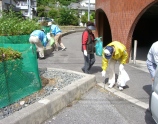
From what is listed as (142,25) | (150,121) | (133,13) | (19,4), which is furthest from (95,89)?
(19,4)

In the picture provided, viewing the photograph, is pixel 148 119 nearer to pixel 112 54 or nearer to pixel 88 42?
pixel 112 54

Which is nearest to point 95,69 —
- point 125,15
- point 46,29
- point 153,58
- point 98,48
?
point 98,48

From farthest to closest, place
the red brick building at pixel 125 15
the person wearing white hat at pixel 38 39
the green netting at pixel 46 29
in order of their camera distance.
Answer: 1. the green netting at pixel 46 29
2. the red brick building at pixel 125 15
3. the person wearing white hat at pixel 38 39

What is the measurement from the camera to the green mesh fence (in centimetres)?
376

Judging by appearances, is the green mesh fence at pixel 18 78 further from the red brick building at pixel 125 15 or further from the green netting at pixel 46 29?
the green netting at pixel 46 29

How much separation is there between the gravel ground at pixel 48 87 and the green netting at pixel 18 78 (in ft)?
0.33

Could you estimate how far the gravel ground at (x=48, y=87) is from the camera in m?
3.77

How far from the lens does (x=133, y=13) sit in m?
9.19

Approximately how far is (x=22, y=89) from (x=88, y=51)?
2.80 metres

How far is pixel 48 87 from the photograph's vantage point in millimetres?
5027

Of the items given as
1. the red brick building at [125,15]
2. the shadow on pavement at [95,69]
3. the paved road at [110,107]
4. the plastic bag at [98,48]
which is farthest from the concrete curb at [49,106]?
the red brick building at [125,15]

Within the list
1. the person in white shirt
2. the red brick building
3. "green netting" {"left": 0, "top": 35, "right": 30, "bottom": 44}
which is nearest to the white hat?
the person in white shirt

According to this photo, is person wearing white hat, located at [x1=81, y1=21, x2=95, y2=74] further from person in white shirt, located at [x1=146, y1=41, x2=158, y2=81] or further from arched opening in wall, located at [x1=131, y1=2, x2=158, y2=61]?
arched opening in wall, located at [x1=131, y1=2, x2=158, y2=61]

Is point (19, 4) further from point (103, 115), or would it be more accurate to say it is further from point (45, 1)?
point (103, 115)
